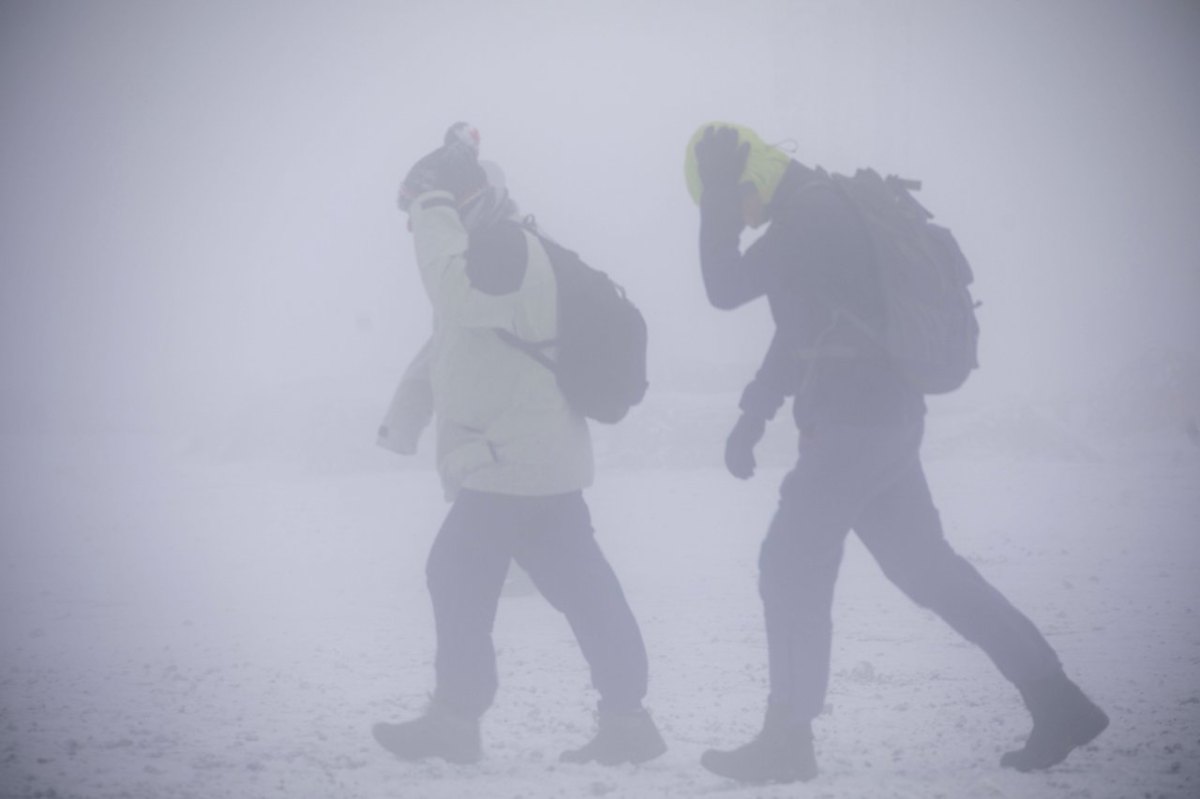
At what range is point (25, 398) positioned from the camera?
842 inches

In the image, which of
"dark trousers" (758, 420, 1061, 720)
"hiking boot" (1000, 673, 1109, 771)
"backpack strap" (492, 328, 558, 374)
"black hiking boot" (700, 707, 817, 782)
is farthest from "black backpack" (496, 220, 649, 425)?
"hiking boot" (1000, 673, 1109, 771)

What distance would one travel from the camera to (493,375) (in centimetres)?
265

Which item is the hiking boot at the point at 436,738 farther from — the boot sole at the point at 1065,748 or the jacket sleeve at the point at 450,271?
the boot sole at the point at 1065,748

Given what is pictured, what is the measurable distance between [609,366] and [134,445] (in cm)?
1642

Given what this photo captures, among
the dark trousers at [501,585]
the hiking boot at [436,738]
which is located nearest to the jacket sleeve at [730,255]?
the dark trousers at [501,585]

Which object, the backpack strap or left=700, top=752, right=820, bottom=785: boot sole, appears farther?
the backpack strap

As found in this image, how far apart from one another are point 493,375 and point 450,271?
12.5 inches

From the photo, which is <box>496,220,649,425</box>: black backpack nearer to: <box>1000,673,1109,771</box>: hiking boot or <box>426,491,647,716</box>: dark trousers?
<box>426,491,647,716</box>: dark trousers

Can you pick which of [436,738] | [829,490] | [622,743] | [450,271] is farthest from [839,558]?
[450,271]

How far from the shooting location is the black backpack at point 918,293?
2328mm

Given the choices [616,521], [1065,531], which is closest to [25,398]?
[616,521]

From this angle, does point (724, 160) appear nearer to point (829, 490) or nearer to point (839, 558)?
point (829, 490)

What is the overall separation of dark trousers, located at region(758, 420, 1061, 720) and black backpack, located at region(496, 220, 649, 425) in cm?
55

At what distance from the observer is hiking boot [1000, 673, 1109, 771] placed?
7.79 ft
